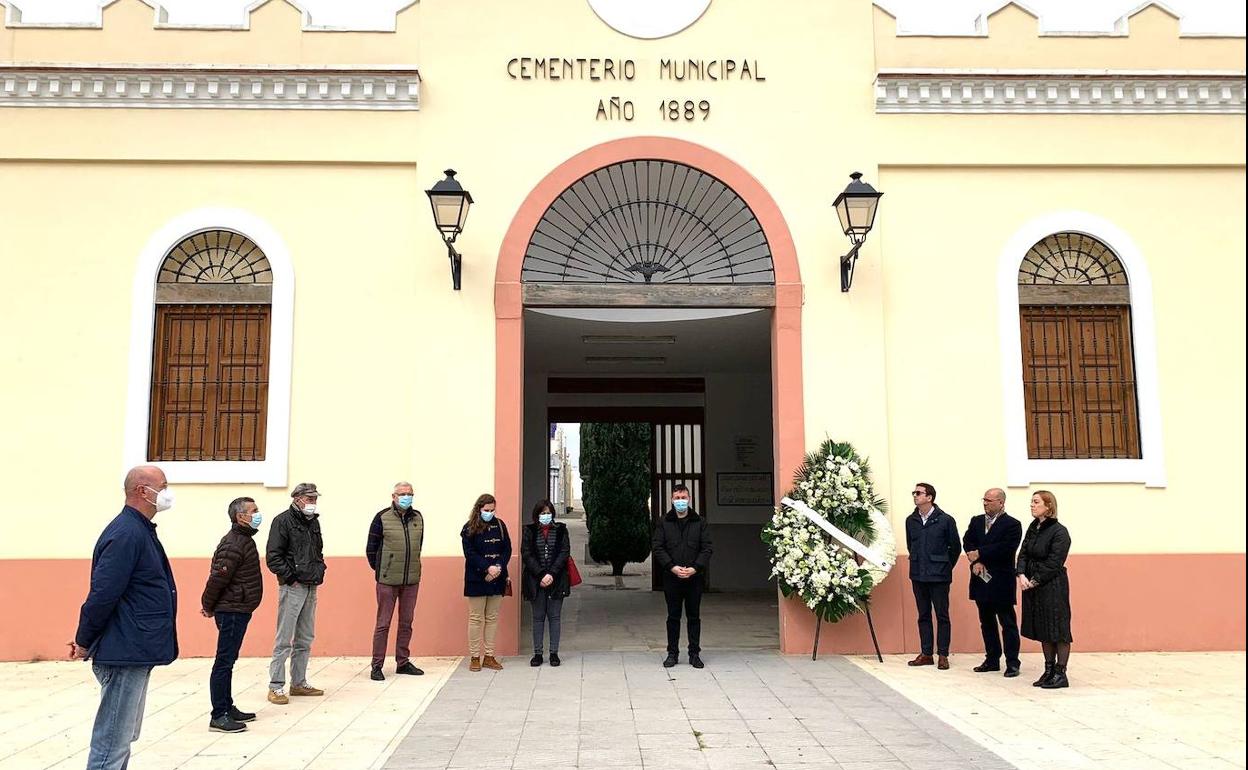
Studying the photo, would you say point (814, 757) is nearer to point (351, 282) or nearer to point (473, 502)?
point (473, 502)

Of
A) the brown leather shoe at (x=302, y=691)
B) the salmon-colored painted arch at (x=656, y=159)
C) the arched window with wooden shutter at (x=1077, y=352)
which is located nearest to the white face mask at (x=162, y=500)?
the brown leather shoe at (x=302, y=691)

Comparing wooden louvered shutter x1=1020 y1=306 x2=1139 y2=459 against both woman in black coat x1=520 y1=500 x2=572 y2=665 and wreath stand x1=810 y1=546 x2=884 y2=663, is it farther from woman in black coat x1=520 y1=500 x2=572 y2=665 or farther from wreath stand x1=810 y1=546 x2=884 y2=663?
woman in black coat x1=520 y1=500 x2=572 y2=665

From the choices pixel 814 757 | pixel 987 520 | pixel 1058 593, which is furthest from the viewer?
pixel 987 520

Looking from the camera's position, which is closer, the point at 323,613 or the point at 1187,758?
Answer: the point at 1187,758

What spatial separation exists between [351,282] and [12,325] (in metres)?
3.18

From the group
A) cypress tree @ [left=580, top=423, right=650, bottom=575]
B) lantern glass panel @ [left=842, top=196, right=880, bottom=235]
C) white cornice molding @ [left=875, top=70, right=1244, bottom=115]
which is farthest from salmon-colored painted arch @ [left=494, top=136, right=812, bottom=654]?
cypress tree @ [left=580, top=423, right=650, bottom=575]

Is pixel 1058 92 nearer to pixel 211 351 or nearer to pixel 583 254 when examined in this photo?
pixel 583 254

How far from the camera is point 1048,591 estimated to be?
714 cm

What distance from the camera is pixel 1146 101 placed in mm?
9133

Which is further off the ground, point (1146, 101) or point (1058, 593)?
point (1146, 101)

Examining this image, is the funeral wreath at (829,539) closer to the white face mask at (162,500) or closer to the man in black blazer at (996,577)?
the man in black blazer at (996,577)

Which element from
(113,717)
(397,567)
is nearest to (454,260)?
(397,567)

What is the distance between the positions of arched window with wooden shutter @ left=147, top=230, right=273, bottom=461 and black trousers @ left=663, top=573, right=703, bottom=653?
4.04 m

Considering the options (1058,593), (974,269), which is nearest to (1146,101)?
(974,269)
